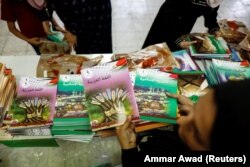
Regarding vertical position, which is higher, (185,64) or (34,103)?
(185,64)

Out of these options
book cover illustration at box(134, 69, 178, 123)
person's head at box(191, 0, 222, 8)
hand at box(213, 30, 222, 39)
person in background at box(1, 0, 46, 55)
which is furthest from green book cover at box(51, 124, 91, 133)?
person's head at box(191, 0, 222, 8)

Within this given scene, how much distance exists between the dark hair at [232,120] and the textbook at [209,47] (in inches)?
34.2

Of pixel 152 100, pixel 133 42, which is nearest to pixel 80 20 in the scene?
pixel 152 100

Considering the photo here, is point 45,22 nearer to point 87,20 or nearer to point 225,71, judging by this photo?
point 87,20

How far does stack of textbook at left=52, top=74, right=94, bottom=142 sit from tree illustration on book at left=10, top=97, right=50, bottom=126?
5cm

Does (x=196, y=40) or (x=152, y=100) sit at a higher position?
(x=196, y=40)

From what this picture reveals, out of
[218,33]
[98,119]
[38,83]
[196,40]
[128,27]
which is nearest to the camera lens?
[98,119]

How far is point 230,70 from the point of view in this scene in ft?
4.42

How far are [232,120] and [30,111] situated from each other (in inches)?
34.3

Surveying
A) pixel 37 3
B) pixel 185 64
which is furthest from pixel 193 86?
pixel 37 3

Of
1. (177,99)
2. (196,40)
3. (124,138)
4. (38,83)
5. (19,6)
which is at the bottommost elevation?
(124,138)

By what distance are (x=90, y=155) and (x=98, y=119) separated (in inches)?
11.4

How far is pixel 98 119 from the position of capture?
112cm

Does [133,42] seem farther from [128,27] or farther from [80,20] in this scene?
[80,20]
